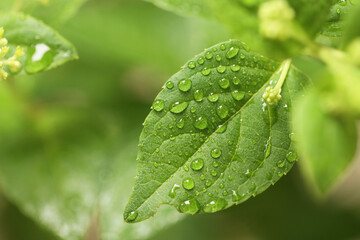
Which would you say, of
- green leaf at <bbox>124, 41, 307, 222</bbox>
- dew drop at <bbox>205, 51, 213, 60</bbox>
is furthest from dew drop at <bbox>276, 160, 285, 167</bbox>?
dew drop at <bbox>205, 51, 213, 60</bbox>

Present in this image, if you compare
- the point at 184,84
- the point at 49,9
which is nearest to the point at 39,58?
the point at 49,9

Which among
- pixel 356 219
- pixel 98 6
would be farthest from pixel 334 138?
pixel 98 6

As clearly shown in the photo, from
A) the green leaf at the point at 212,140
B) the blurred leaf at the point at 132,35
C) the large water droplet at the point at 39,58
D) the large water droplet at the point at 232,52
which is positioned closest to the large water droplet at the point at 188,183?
the green leaf at the point at 212,140

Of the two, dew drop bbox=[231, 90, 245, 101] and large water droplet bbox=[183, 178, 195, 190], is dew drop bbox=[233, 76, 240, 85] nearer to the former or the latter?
dew drop bbox=[231, 90, 245, 101]

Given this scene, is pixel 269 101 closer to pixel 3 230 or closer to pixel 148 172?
pixel 148 172

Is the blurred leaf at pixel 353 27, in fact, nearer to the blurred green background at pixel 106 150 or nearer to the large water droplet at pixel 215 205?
the large water droplet at pixel 215 205
